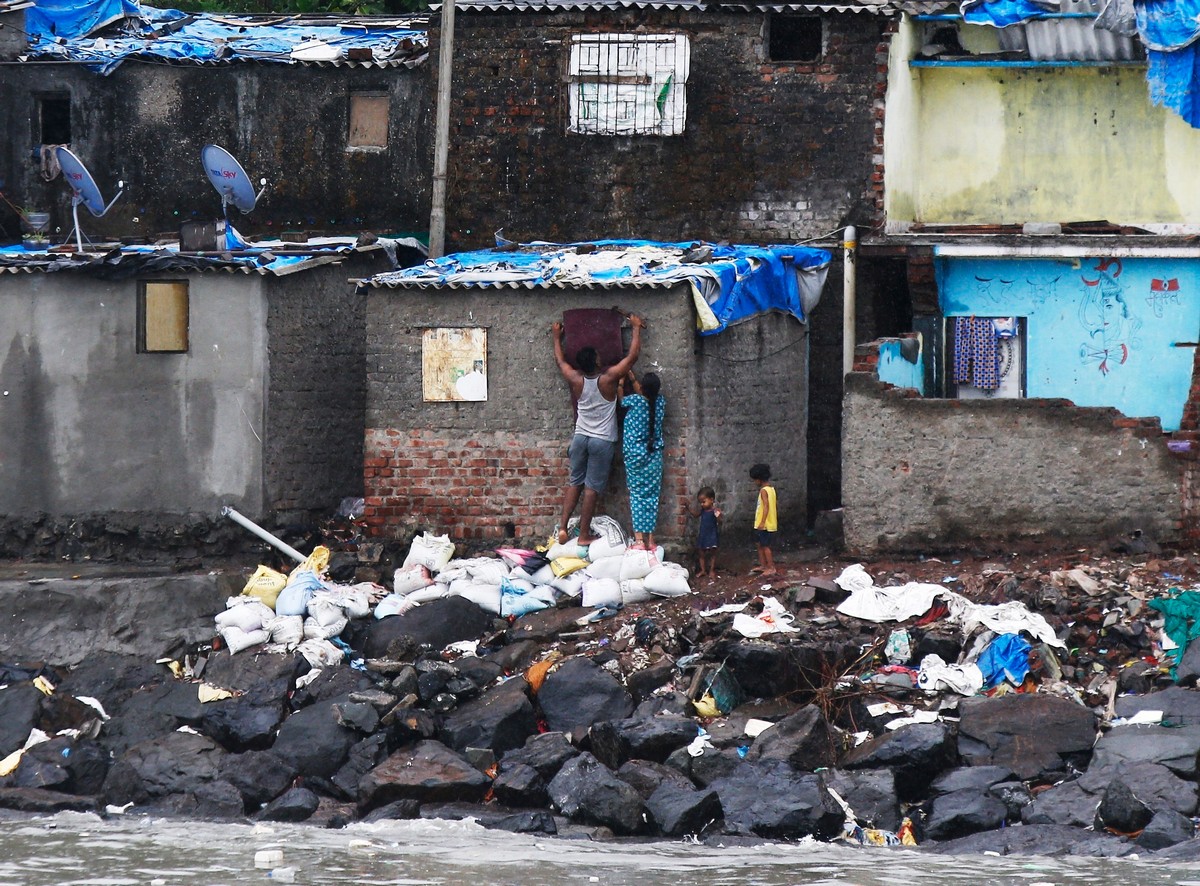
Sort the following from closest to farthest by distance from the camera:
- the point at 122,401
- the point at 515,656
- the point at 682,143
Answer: the point at 515,656 < the point at 122,401 < the point at 682,143

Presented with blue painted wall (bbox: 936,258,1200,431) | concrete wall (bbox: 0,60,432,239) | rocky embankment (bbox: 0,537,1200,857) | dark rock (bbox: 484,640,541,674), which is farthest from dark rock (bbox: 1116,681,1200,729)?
concrete wall (bbox: 0,60,432,239)

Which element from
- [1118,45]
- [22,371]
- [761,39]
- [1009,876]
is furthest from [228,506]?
[1118,45]

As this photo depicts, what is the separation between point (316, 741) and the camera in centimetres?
1259

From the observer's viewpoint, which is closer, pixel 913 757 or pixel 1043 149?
pixel 913 757

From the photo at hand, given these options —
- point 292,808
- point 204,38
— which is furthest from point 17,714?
point 204,38

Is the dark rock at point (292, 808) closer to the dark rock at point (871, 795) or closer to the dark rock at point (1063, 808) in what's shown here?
the dark rock at point (871, 795)

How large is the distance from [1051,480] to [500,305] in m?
4.60

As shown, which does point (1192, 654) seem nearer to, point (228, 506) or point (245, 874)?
point (245, 874)

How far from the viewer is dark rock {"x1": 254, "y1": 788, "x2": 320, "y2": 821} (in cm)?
1196

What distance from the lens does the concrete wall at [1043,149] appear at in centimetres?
1841

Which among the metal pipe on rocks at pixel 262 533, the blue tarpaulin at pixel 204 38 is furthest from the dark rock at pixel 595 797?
the blue tarpaulin at pixel 204 38

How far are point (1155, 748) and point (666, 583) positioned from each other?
4.13 m

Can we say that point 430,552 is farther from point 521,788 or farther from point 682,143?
point 682,143

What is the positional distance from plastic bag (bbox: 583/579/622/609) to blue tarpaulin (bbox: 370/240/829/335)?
7.24 feet
